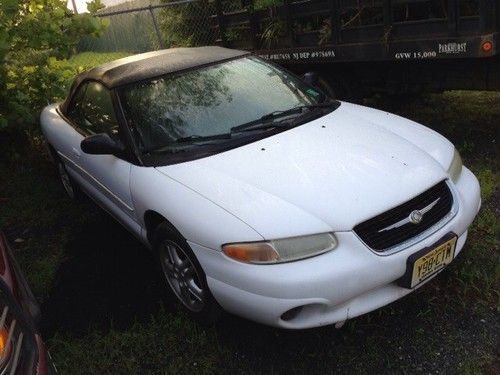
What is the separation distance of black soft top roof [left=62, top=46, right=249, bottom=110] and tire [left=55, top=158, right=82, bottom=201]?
1.05 meters

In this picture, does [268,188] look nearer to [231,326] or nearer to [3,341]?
[231,326]

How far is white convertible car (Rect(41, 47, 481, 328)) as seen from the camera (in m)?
2.29

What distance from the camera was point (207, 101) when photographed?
327 cm

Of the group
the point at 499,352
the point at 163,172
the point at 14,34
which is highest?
the point at 14,34

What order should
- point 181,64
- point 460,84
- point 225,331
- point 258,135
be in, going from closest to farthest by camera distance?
1. point 225,331
2. point 258,135
3. point 181,64
4. point 460,84

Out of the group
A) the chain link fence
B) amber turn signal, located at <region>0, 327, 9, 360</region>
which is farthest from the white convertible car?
the chain link fence

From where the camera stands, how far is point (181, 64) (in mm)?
3557

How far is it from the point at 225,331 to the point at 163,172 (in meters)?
0.99

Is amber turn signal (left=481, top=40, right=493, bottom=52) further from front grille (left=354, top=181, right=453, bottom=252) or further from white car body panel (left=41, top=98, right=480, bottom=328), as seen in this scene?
front grille (left=354, top=181, right=453, bottom=252)

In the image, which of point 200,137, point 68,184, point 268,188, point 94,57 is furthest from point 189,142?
point 94,57

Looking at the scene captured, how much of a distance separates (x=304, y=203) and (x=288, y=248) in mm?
252

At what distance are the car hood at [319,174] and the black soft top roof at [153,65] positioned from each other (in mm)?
946

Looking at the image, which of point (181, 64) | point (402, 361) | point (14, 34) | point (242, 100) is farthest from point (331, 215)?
point (14, 34)

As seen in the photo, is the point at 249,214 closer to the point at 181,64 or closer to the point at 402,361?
the point at 402,361
